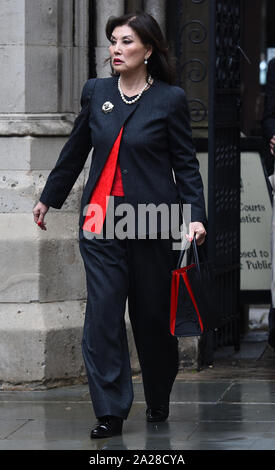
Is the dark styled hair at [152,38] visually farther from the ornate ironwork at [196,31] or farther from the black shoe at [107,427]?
the ornate ironwork at [196,31]

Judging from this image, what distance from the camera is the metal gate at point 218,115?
8.12 meters

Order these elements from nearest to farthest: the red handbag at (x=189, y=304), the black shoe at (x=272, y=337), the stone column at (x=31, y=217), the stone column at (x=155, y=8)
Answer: the red handbag at (x=189, y=304)
the stone column at (x=31, y=217)
the stone column at (x=155, y=8)
the black shoe at (x=272, y=337)

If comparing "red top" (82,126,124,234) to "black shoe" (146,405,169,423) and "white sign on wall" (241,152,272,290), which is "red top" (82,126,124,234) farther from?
"white sign on wall" (241,152,272,290)

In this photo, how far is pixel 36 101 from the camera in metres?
7.70

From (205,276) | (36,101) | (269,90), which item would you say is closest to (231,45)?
(269,90)

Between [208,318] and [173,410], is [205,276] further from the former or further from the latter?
[173,410]

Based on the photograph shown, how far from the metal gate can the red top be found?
1.89 meters

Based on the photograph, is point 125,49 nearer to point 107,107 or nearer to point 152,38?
point 152,38

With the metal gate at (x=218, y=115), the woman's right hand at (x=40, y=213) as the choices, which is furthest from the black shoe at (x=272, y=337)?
the woman's right hand at (x=40, y=213)

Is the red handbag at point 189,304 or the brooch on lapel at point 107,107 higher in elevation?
the brooch on lapel at point 107,107

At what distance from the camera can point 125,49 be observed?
623cm

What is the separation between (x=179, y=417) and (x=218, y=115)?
7.46ft

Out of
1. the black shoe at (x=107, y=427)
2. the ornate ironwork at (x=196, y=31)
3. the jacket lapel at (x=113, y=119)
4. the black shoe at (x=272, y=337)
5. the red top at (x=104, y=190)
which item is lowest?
the black shoe at (x=272, y=337)

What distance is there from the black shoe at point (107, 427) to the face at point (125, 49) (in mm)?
1640
